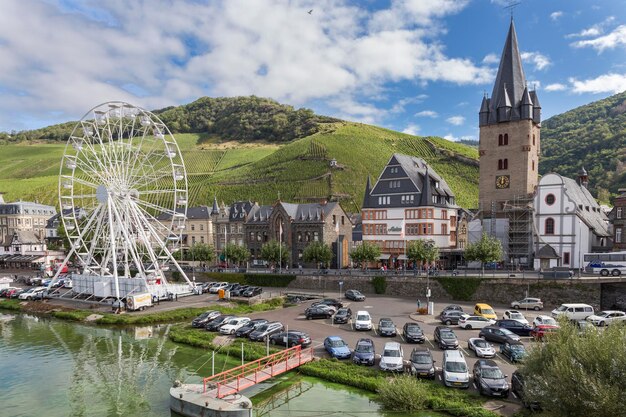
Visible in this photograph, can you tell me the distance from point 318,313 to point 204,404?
2177cm

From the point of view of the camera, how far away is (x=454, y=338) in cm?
3189

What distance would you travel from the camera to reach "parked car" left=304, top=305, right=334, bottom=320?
142 ft

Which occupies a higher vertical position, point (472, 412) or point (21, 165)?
point (21, 165)

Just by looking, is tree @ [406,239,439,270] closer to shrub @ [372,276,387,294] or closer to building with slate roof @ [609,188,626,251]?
shrub @ [372,276,387,294]

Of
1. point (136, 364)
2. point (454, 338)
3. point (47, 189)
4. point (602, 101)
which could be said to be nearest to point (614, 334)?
point (454, 338)

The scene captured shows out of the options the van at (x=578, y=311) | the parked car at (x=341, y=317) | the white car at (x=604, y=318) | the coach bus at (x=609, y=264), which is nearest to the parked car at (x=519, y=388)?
the white car at (x=604, y=318)

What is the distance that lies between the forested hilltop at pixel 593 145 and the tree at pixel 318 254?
77.1 meters

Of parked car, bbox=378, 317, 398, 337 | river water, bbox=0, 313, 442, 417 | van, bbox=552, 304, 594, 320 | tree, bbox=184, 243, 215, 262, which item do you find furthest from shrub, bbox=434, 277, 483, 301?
tree, bbox=184, 243, 215, 262

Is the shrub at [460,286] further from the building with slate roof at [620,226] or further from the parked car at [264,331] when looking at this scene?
the parked car at [264,331]

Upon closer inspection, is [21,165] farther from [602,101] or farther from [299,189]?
[602,101]

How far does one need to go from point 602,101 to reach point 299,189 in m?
150

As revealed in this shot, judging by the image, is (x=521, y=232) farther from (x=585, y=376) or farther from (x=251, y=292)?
(x=585, y=376)

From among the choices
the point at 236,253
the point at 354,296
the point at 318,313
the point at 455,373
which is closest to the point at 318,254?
the point at 236,253

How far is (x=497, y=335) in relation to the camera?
32.8 m
